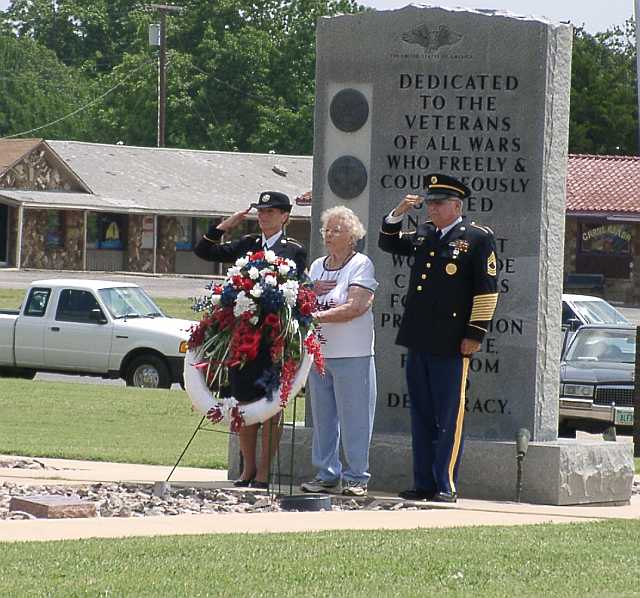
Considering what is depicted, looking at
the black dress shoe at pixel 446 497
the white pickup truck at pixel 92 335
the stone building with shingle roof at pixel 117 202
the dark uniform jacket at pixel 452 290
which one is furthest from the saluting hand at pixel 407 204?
the stone building with shingle roof at pixel 117 202

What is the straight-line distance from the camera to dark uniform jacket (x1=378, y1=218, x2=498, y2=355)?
423 inches

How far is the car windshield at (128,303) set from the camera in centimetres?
2431

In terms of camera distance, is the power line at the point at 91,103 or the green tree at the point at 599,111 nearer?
the green tree at the point at 599,111

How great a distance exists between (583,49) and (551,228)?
208 ft

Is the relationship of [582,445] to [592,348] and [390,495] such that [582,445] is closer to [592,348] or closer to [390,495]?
[390,495]

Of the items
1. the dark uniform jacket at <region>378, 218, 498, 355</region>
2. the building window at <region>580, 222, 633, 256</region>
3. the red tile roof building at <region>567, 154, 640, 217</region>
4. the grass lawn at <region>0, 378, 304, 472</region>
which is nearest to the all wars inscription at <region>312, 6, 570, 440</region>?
the dark uniform jacket at <region>378, 218, 498, 355</region>

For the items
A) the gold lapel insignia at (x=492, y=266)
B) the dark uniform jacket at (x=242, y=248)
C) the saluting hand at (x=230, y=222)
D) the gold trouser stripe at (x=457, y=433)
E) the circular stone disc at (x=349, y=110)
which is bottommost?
the gold trouser stripe at (x=457, y=433)

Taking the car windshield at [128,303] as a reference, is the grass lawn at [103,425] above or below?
below

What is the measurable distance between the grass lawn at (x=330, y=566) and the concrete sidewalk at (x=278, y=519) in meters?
0.39

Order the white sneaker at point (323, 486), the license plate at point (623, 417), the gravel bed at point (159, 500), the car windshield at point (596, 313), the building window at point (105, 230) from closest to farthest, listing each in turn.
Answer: the gravel bed at point (159, 500)
the white sneaker at point (323, 486)
the license plate at point (623, 417)
the car windshield at point (596, 313)
the building window at point (105, 230)

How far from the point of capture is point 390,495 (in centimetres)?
1138

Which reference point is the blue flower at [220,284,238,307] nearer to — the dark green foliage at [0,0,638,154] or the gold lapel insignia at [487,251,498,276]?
the gold lapel insignia at [487,251,498,276]

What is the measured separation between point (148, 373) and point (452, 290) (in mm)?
13446

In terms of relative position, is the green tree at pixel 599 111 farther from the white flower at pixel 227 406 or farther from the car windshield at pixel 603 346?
the white flower at pixel 227 406
